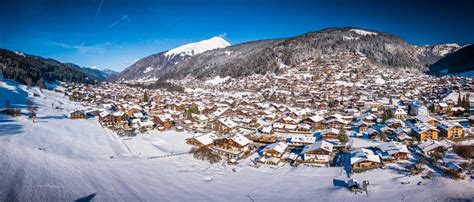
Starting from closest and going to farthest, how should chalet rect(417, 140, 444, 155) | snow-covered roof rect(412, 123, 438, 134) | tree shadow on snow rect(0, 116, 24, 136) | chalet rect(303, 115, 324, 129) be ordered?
chalet rect(417, 140, 444, 155) → snow-covered roof rect(412, 123, 438, 134) → tree shadow on snow rect(0, 116, 24, 136) → chalet rect(303, 115, 324, 129)

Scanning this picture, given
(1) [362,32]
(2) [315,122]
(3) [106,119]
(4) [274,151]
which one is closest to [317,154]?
(4) [274,151]

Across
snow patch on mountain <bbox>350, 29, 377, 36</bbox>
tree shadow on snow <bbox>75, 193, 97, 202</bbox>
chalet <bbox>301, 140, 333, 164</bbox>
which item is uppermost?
snow patch on mountain <bbox>350, 29, 377, 36</bbox>

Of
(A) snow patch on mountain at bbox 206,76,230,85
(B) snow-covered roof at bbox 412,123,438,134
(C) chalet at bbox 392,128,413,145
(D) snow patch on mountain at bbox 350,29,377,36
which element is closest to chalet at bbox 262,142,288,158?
(C) chalet at bbox 392,128,413,145

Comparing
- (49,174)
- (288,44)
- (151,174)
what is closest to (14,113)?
(49,174)

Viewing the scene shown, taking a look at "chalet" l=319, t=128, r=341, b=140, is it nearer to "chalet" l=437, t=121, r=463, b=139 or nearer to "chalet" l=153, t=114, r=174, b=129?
"chalet" l=437, t=121, r=463, b=139

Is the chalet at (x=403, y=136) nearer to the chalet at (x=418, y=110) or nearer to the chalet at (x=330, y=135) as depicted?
the chalet at (x=330, y=135)

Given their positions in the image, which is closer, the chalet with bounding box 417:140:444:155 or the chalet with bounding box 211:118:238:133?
the chalet with bounding box 417:140:444:155

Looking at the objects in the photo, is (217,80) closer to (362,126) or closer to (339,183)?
(362,126)

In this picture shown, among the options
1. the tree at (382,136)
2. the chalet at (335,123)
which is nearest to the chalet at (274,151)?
the tree at (382,136)
